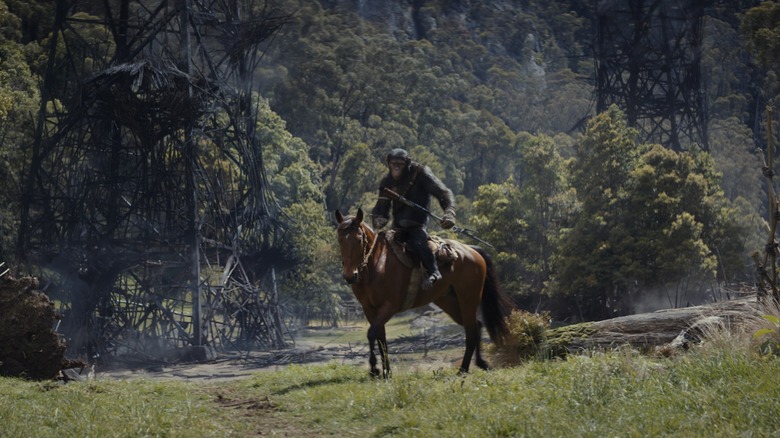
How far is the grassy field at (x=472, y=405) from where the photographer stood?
758cm

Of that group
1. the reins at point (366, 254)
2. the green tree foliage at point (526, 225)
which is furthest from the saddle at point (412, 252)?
the green tree foliage at point (526, 225)

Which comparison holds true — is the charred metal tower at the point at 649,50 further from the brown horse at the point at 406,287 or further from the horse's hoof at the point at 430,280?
the horse's hoof at the point at 430,280

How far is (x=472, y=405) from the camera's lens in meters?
8.80

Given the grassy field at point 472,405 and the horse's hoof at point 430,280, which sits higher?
the horse's hoof at point 430,280

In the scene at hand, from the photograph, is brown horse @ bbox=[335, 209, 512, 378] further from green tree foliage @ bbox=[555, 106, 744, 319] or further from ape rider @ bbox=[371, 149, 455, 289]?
green tree foliage @ bbox=[555, 106, 744, 319]

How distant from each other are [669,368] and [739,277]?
→ 104ft

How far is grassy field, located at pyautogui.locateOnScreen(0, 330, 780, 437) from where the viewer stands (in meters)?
7.58

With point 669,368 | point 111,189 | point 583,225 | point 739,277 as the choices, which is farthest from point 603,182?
point 669,368

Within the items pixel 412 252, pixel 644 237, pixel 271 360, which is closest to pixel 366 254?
pixel 412 252

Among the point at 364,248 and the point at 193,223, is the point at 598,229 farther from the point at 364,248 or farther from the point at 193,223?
the point at 364,248

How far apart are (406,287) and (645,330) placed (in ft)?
11.9

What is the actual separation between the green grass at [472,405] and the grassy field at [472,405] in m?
0.02

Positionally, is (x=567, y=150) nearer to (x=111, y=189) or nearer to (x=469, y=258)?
(x=111, y=189)

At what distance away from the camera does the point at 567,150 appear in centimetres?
8081
